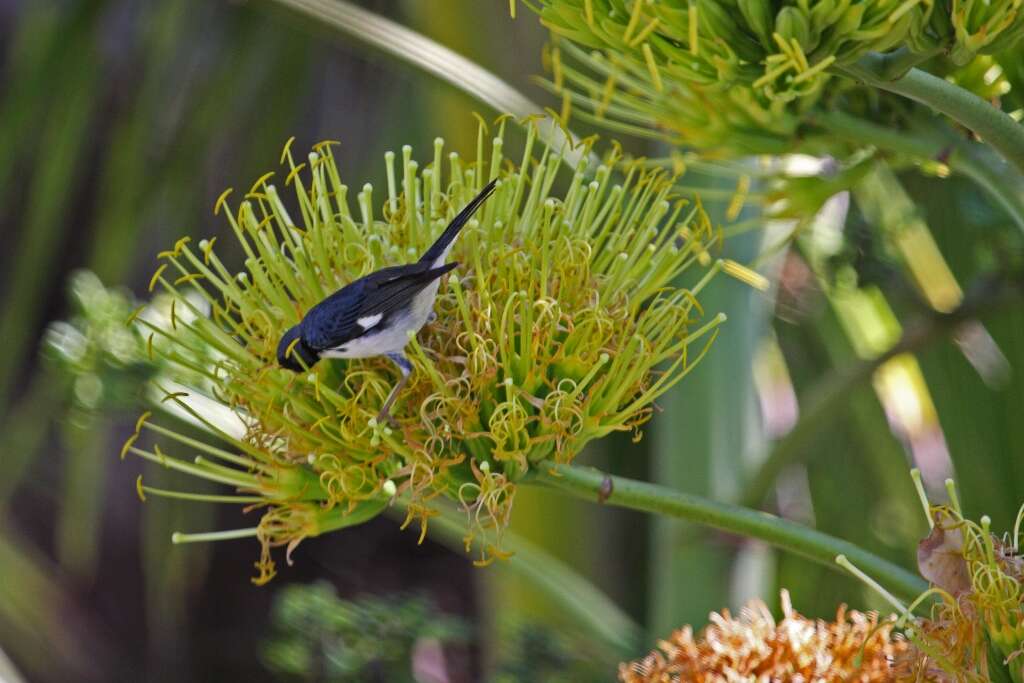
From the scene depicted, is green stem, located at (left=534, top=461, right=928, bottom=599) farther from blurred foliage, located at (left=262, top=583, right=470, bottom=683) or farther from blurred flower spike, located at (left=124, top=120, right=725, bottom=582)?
blurred foliage, located at (left=262, top=583, right=470, bottom=683)

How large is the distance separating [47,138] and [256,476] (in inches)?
35.0

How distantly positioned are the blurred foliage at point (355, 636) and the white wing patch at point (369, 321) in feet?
1.40

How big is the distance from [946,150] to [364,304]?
31cm

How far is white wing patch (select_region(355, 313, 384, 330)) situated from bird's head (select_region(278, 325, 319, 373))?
0.12 feet

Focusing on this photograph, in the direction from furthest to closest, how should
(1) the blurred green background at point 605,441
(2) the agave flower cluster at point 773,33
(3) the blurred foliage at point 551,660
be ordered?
(1) the blurred green background at point 605,441 → (3) the blurred foliage at point 551,660 → (2) the agave flower cluster at point 773,33

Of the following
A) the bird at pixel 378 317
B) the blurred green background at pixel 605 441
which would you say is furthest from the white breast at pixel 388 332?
the blurred green background at pixel 605 441

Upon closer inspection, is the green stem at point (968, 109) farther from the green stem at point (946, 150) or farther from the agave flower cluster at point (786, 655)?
the agave flower cluster at point (786, 655)

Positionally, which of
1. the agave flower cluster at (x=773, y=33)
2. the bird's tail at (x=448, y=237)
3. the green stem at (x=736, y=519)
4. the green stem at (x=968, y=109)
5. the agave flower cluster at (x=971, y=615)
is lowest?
the agave flower cluster at (x=971, y=615)

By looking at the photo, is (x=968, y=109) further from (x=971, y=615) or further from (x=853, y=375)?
(x=853, y=375)

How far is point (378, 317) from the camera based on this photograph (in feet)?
2.10

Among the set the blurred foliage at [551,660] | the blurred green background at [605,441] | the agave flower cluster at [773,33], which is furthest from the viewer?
the blurred green background at [605,441]

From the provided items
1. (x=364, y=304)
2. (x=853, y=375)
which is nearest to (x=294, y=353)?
(x=364, y=304)

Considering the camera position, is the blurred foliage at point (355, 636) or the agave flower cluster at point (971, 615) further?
the blurred foliage at point (355, 636)

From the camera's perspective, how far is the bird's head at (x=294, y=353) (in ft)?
→ 2.19
